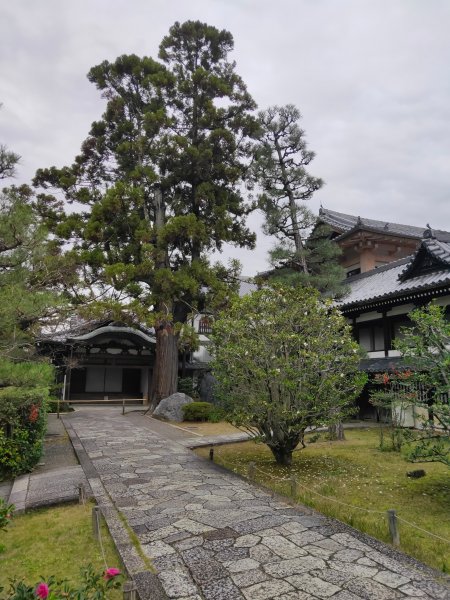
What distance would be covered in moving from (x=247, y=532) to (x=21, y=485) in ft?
15.4

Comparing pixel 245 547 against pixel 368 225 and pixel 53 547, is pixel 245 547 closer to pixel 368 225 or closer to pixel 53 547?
pixel 53 547

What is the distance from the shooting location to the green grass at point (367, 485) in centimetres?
527

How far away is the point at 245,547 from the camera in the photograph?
471 cm

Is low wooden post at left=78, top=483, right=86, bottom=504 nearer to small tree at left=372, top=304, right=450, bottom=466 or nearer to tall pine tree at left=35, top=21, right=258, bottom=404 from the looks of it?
small tree at left=372, top=304, right=450, bottom=466

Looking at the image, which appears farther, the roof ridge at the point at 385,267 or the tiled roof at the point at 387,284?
the roof ridge at the point at 385,267

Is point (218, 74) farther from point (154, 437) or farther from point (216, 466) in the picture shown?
point (216, 466)

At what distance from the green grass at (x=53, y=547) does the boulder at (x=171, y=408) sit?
34.3ft

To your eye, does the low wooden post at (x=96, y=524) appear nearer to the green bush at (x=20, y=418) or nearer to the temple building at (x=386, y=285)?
the green bush at (x=20, y=418)

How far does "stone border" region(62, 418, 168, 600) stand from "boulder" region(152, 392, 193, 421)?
8.64m

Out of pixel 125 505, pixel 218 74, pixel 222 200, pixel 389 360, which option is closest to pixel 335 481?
pixel 125 505

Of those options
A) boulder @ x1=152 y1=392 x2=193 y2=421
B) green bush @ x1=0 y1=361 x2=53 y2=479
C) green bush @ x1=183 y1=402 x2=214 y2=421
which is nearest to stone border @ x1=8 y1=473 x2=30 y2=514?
green bush @ x1=0 y1=361 x2=53 y2=479

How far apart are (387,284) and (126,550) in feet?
51.0

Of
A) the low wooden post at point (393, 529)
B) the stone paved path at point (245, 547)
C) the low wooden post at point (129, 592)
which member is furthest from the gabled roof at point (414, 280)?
the low wooden post at point (129, 592)

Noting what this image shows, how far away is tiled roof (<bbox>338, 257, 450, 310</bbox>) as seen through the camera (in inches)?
546
